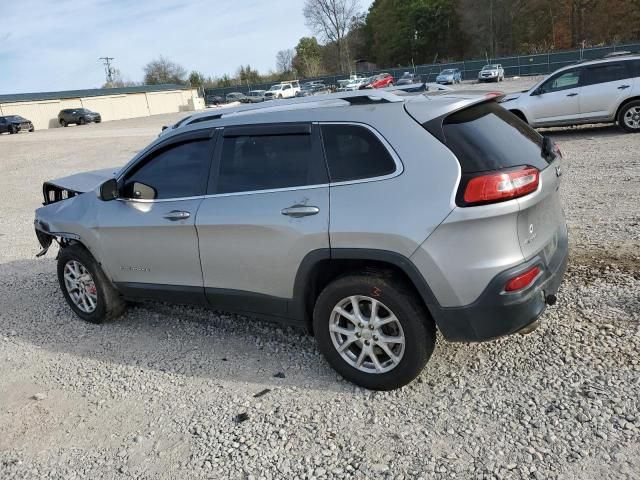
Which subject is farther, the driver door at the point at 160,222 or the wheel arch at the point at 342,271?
the driver door at the point at 160,222

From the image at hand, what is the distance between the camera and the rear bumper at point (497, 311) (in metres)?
2.92

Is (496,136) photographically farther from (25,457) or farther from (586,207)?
(586,207)

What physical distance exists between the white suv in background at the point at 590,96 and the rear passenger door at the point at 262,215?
9467 mm

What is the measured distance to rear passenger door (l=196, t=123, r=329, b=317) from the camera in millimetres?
3367

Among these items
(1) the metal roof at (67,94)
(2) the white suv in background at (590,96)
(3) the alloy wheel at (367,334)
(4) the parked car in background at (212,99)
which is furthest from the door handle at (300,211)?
(4) the parked car in background at (212,99)

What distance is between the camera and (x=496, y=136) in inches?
127

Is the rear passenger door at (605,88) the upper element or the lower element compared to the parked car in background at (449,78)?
lower

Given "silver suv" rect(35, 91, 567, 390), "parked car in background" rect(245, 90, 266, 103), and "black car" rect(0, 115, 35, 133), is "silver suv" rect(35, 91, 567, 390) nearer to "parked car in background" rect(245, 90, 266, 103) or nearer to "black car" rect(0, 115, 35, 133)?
"parked car in background" rect(245, 90, 266, 103)

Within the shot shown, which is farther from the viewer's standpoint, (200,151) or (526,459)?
(200,151)

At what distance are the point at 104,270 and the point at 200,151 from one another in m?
1.49

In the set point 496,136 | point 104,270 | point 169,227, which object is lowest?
point 104,270

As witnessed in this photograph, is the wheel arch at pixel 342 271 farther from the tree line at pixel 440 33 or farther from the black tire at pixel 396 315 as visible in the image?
the tree line at pixel 440 33

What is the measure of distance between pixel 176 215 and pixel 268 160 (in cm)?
85

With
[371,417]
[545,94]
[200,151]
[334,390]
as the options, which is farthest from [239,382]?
[545,94]
